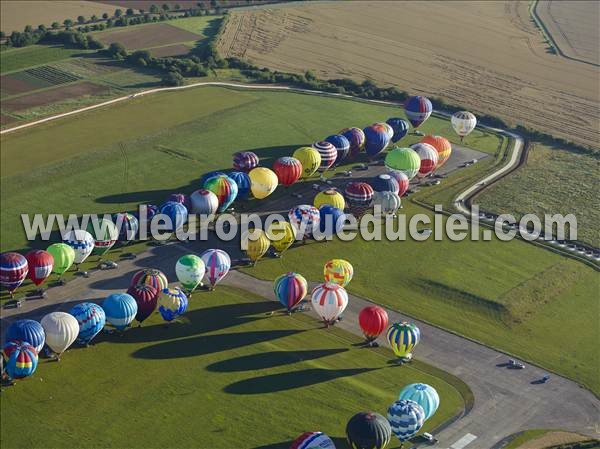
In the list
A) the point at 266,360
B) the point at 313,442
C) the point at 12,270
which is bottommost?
the point at 266,360

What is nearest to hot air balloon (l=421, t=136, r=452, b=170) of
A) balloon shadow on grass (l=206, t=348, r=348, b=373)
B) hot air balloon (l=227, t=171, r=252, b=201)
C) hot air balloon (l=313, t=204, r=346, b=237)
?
hot air balloon (l=313, t=204, r=346, b=237)

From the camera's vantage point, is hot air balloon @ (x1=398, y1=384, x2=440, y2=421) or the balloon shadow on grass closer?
hot air balloon @ (x1=398, y1=384, x2=440, y2=421)

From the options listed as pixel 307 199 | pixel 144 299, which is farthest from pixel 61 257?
pixel 307 199

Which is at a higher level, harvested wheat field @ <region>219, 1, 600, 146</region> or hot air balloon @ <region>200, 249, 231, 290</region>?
harvested wheat field @ <region>219, 1, 600, 146</region>

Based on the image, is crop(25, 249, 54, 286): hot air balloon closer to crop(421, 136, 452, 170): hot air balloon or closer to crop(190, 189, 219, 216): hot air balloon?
crop(190, 189, 219, 216): hot air balloon

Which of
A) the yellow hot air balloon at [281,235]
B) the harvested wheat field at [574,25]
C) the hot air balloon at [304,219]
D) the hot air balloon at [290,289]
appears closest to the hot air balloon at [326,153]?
the hot air balloon at [304,219]

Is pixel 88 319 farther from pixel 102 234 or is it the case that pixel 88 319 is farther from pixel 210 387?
pixel 102 234
